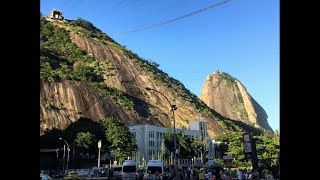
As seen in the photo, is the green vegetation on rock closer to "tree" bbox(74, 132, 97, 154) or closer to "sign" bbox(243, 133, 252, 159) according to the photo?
"tree" bbox(74, 132, 97, 154)

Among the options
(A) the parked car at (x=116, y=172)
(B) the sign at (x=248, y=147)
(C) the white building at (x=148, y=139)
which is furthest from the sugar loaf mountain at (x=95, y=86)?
(B) the sign at (x=248, y=147)

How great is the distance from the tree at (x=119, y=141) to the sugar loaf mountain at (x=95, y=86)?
17802mm

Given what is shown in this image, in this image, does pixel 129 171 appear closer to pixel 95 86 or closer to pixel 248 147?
pixel 248 147

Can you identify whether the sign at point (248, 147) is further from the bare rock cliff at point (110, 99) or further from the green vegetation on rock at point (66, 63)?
the green vegetation on rock at point (66, 63)

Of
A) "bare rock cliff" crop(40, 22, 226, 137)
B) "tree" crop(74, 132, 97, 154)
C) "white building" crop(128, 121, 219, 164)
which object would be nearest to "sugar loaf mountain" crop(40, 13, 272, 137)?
"bare rock cliff" crop(40, 22, 226, 137)

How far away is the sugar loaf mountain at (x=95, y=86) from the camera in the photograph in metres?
110

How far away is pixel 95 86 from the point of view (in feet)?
440

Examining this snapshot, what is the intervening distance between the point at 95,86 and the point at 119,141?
2224 inches

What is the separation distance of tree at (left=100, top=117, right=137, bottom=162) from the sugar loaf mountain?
1780 centimetres

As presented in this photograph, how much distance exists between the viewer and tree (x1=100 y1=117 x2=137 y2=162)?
80.4 metres

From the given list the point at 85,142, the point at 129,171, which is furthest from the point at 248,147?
the point at 85,142
